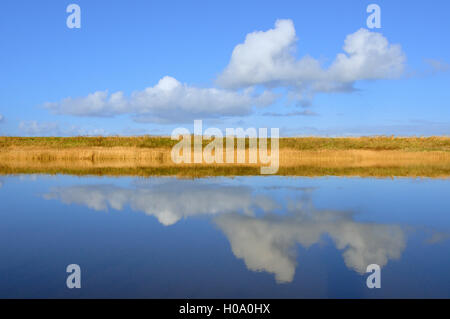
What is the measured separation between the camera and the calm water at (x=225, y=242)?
7.55 meters

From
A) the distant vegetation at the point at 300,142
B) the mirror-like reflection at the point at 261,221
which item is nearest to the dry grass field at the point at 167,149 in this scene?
the distant vegetation at the point at 300,142

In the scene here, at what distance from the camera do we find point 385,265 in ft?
28.7

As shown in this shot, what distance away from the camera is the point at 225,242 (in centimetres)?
1066

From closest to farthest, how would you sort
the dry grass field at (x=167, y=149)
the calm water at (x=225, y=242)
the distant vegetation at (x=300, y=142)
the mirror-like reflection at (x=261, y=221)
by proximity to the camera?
1. the calm water at (x=225, y=242)
2. the mirror-like reflection at (x=261, y=221)
3. the dry grass field at (x=167, y=149)
4. the distant vegetation at (x=300, y=142)

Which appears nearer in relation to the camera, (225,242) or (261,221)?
(225,242)

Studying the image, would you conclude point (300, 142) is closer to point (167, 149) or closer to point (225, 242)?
point (167, 149)

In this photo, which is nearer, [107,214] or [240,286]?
[240,286]

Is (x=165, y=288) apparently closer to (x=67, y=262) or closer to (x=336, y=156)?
(x=67, y=262)

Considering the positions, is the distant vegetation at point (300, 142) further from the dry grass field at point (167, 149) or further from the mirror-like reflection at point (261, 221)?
the mirror-like reflection at point (261, 221)

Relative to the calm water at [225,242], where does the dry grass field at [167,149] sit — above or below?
above

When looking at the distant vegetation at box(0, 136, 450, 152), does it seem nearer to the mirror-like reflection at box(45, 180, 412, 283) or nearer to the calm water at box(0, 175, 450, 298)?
the mirror-like reflection at box(45, 180, 412, 283)

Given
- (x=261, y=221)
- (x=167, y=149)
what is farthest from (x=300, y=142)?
(x=261, y=221)

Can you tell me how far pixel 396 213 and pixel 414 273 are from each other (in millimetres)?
6954

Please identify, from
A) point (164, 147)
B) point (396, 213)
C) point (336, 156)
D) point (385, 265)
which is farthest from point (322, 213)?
point (164, 147)
